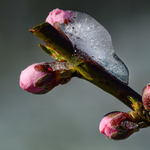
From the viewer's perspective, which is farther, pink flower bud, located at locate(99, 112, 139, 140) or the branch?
pink flower bud, located at locate(99, 112, 139, 140)

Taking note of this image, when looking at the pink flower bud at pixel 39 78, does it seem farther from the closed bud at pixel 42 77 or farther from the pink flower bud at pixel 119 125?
the pink flower bud at pixel 119 125

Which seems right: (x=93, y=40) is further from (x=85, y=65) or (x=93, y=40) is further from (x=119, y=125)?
(x=119, y=125)

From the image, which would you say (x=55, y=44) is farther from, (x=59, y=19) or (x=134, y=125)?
(x=134, y=125)

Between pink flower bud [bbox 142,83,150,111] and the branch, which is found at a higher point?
the branch

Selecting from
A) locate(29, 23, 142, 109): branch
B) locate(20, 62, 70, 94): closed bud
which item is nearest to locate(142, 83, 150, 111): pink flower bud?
locate(29, 23, 142, 109): branch

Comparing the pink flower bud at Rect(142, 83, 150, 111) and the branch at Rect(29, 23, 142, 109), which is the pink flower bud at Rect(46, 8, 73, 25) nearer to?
the branch at Rect(29, 23, 142, 109)

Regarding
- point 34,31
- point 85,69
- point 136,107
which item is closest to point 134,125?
point 136,107

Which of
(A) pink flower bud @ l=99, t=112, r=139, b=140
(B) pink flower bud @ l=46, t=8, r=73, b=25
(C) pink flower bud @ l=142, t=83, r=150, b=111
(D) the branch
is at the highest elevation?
(B) pink flower bud @ l=46, t=8, r=73, b=25

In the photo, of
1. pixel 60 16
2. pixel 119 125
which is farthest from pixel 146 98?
pixel 60 16
